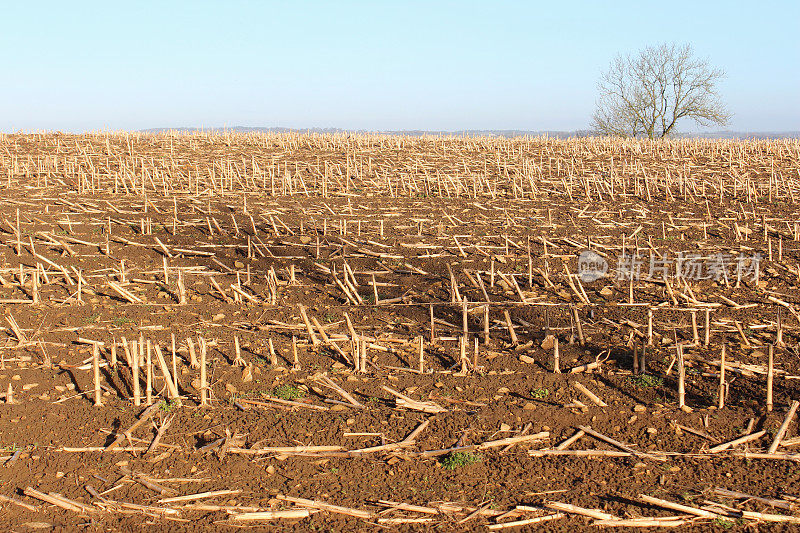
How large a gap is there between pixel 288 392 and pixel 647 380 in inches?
116

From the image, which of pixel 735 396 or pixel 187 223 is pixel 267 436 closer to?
pixel 735 396

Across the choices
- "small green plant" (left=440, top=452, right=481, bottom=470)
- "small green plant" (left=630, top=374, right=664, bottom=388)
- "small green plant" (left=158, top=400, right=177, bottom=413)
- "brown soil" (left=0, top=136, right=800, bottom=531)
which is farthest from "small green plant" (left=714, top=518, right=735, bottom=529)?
"small green plant" (left=158, top=400, right=177, bottom=413)

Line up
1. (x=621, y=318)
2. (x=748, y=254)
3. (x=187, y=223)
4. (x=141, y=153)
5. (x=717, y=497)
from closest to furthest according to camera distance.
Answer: (x=717, y=497)
(x=621, y=318)
(x=748, y=254)
(x=187, y=223)
(x=141, y=153)

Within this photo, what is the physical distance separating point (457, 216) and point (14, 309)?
7583 millimetres

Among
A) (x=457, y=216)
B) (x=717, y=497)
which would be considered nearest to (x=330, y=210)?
(x=457, y=216)

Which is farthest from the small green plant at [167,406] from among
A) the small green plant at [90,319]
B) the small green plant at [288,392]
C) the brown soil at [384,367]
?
the small green plant at [90,319]

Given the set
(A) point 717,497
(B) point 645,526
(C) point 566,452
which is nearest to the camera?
(B) point 645,526

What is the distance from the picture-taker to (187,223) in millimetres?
11695

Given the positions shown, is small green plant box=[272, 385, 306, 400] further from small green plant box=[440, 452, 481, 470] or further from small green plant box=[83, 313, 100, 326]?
small green plant box=[83, 313, 100, 326]

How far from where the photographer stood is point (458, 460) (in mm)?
4637

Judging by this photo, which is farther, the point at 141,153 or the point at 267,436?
the point at 141,153

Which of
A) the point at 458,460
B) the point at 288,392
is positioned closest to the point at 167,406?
the point at 288,392

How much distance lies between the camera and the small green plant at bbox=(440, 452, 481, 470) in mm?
4586

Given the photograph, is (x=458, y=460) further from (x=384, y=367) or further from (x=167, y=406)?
(x=167, y=406)
